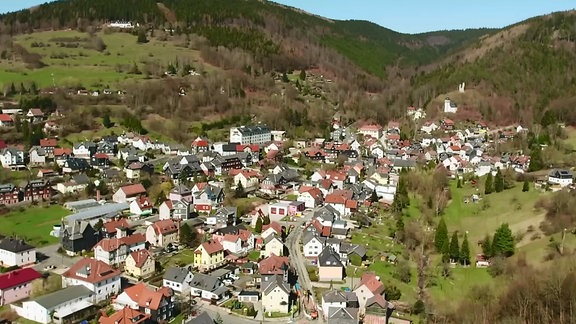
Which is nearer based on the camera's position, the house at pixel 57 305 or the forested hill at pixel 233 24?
the house at pixel 57 305

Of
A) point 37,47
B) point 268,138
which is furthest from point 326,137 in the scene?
point 37,47

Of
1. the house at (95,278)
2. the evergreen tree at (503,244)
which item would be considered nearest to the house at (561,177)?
the evergreen tree at (503,244)

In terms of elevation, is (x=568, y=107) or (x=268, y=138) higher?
(x=568, y=107)

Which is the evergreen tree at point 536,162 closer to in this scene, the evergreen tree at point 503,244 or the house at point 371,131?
the evergreen tree at point 503,244

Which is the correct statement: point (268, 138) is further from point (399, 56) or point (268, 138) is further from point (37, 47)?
point (399, 56)

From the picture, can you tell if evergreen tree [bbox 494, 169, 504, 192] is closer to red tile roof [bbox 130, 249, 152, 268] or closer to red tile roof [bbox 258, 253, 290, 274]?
red tile roof [bbox 258, 253, 290, 274]

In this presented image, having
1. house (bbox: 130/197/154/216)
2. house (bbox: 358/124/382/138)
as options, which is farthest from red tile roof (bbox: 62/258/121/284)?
house (bbox: 358/124/382/138)
